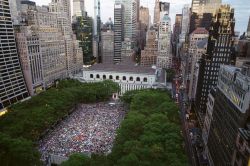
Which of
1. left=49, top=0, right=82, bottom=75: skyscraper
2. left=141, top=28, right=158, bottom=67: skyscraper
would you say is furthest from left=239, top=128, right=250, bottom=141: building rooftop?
left=141, top=28, right=158, bottom=67: skyscraper

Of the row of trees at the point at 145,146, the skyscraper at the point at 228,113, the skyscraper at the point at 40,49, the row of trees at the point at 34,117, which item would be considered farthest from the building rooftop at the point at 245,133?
the skyscraper at the point at 40,49

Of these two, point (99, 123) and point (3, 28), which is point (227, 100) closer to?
point (99, 123)

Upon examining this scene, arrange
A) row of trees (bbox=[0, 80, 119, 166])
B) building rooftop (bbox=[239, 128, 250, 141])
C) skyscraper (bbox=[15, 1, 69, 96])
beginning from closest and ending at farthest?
1. building rooftop (bbox=[239, 128, 250, 141])
2. row of trees (bbox=[0, 80, 119, 166])
3. skyscraper (bbox=[15, 1, 69, 96])

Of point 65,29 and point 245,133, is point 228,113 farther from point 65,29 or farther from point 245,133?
point 65,29

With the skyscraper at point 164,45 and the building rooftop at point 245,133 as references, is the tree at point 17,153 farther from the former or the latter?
the skyscraper at point 164,45

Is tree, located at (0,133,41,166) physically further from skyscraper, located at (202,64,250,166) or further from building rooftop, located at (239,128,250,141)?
building rooftop, located at (239,128,250,141)
